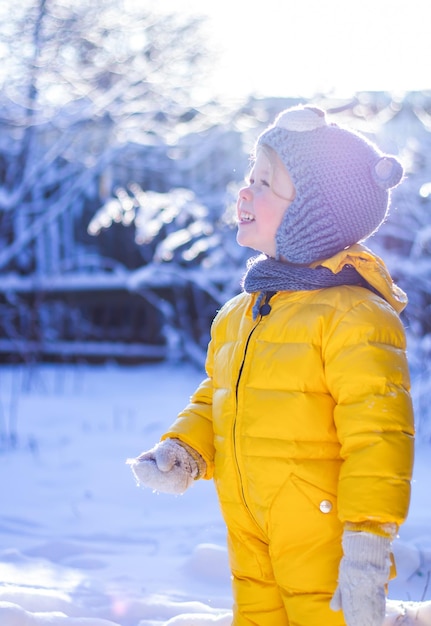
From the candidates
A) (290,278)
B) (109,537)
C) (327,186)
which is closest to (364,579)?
(290,278)

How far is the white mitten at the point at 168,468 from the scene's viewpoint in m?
1.77

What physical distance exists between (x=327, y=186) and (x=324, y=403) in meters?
0.50

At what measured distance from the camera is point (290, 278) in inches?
67.3

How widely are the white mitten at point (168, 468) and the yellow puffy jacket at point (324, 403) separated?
0.07 meters

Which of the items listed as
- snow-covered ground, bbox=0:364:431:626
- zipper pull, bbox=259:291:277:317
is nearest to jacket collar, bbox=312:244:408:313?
zipper pull, bbox=259:291:277:317

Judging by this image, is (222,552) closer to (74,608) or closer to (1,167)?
(74,608)

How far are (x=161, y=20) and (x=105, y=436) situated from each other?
4657 millimetres

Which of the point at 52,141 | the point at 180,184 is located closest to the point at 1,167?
the point at 52,141

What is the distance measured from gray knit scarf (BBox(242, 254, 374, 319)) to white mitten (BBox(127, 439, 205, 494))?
1.27ft

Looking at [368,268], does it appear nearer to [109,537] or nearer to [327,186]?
[327,186]

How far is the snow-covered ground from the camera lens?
2.30 m

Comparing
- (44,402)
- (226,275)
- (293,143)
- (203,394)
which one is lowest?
(203,394)

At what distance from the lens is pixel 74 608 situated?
2301 millimetres

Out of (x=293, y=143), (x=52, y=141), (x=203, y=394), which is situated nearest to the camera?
(x=293, y=143)
